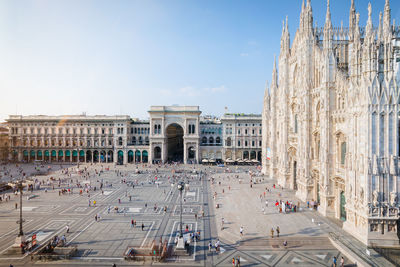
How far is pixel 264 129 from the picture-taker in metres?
67.9

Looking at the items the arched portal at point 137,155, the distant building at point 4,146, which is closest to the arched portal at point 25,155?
the distant building at point 4,146

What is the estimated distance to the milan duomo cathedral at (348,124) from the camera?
2377 centimetres

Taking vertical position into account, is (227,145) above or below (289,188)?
above

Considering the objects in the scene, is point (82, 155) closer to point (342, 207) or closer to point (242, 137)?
point (242, 137)

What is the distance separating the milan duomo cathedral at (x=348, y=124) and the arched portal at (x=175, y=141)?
58.6m

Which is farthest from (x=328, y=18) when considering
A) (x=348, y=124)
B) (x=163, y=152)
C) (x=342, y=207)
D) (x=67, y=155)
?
(x=67, y=155)

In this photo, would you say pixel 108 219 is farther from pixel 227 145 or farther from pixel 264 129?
pixel 227 145

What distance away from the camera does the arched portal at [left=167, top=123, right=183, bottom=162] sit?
102894 millimetres

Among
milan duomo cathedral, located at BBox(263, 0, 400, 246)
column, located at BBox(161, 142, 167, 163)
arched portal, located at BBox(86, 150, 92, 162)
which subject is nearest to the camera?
milan duomo cathedral, located at BBox(263, 0, 400, 246)

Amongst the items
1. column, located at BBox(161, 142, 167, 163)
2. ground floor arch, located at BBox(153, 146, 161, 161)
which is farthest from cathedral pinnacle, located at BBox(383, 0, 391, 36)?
ground floor arch, located at BBox(153, 146, 161, 161)

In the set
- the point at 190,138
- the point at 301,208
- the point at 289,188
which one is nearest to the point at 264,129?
the point at 289,188

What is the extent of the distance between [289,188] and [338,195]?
55.9 ft

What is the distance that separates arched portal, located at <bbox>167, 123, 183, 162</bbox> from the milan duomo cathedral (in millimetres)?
58567

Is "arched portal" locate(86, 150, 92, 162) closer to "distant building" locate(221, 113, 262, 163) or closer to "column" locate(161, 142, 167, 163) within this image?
"column" locate(161, 142, 167, 163)
